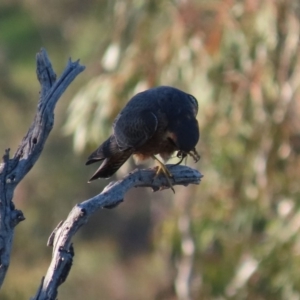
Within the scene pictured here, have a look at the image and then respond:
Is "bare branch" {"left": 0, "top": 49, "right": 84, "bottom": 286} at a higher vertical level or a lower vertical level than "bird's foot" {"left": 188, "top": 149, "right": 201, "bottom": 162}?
lower

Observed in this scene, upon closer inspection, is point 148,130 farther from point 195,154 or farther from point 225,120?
point 225,120

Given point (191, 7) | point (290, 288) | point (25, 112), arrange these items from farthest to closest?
point (25, 112)
point (191, 7)
point (290, 288)

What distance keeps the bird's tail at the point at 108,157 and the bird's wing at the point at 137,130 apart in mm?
35

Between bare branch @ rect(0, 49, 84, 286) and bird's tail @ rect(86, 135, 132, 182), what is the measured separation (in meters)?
0.83

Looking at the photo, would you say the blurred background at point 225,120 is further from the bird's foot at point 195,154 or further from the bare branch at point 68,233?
the bare branch at point 68,233

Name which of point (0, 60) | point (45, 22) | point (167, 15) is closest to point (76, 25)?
point (45, 22)

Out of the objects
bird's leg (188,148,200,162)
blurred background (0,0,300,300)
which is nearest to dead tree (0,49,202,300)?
bird's leg (188,148,200,162)

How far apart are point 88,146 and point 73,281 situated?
8163 mm

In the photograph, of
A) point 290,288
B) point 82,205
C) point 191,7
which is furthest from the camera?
point 191,7

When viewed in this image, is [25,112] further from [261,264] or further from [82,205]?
[82,205]

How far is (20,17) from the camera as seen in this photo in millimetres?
17891

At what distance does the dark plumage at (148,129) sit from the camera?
4379mm

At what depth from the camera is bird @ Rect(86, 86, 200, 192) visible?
438 centimetres

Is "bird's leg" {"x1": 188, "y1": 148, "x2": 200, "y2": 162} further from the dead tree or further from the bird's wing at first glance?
the dead tree
